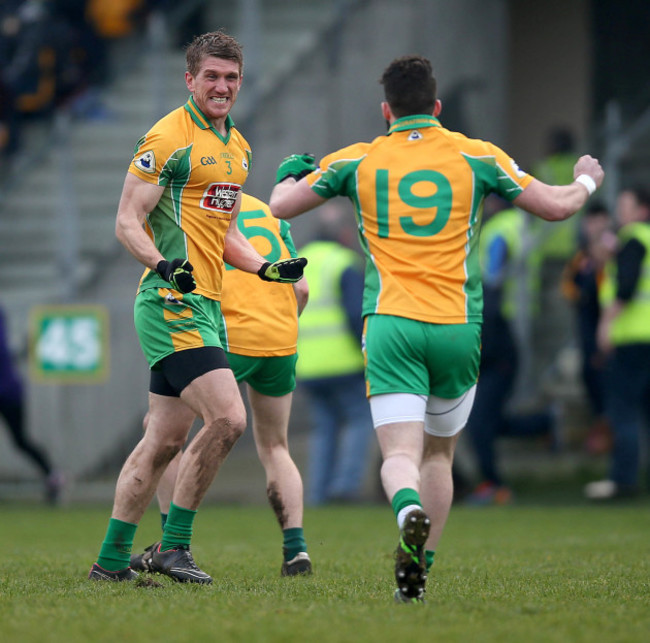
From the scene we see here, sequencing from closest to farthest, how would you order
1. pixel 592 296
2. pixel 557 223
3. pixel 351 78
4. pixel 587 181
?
pixel 587 181, pixel 592 296, pixel 557 223, pixel 351 78

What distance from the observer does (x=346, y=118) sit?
1606 cm

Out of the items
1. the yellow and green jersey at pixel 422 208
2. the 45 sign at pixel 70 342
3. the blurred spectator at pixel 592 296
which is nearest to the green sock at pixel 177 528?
the yellow and green jersey at pixel 422 208

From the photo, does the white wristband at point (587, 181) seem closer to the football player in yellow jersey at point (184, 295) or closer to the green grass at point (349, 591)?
the football player in yellow jersey at point (184, 295)

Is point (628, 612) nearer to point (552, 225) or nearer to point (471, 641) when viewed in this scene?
point (471, 641)

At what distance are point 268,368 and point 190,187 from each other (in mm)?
1174

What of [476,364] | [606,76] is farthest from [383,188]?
[606,76]

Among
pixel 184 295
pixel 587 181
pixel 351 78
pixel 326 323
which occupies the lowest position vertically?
pixel 326 323

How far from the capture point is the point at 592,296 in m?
13.1

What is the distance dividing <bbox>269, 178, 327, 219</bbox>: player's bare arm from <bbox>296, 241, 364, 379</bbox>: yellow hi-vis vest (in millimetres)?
5989

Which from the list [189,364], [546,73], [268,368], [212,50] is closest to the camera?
[189,364]

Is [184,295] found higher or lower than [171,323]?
higher

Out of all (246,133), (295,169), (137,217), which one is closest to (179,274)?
(137,217)

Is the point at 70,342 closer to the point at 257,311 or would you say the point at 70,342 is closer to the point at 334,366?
the point at 334,366

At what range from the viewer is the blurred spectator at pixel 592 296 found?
12.9 m
